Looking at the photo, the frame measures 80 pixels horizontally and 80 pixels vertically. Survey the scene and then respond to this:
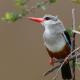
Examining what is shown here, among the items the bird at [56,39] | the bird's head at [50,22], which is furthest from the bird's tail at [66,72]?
the bird's head at [50,22]

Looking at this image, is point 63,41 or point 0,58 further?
point 0,58

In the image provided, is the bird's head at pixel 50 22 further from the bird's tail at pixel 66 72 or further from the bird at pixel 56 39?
the bird's tail at pixel 66 72

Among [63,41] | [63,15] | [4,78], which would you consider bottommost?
[4,78]

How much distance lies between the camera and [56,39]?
4.33 feet

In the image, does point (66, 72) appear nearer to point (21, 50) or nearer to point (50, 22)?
point (50, 22)

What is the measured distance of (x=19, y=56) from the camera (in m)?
2.59

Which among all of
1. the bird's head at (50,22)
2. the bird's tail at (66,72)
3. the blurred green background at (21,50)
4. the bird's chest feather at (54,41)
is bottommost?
the blurred green background at (21,50)

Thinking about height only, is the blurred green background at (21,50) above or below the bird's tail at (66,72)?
below

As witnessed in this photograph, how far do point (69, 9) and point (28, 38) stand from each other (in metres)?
0.37

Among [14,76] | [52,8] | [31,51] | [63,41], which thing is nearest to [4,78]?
[14,76]

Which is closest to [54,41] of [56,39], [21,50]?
[56,39]

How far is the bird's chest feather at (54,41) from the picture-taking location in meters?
1.29

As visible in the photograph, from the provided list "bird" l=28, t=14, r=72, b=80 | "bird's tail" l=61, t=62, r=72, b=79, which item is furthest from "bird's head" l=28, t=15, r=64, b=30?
"bird's tail" l=61, t=62, r=72, b=79

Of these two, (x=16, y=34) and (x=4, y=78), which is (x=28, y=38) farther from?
(x=4, y=78)
